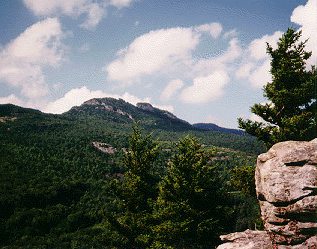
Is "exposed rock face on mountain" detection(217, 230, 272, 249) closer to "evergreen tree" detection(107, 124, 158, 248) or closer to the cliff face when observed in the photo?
the cliff face

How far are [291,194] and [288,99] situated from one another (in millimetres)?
7859

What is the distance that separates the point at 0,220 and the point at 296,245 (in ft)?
289

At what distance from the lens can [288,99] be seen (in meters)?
14.7

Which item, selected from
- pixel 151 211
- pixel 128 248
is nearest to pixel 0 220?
pixel 128 248

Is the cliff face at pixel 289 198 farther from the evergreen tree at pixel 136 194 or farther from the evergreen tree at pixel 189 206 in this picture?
the evergreen tree at pixel 136 194

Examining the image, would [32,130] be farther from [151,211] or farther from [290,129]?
[290,129]

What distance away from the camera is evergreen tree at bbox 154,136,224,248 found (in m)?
15.4

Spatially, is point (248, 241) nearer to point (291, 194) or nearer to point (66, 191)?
point (291, 194)

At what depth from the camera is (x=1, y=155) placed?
3551 inches

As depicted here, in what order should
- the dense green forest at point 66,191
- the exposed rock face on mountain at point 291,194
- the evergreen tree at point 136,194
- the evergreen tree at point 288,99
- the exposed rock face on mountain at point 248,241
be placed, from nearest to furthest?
the exposed rock face on mountain at point 291,194 → the exposed rock face on mountain at point 248,241 → the evergreen tree at point 288,99 → the evergreen tree at point 136,194 → the dense green forest at point 66,191

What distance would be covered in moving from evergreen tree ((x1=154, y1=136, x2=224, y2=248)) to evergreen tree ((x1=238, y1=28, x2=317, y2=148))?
5445 mm

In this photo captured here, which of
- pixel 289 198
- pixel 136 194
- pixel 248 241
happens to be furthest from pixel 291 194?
pixel 136 194

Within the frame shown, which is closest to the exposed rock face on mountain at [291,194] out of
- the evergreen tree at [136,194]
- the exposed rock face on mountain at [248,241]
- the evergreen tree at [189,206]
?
the exposed rock face on mountain at [248,241]

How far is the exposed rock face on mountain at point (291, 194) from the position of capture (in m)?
9.71
